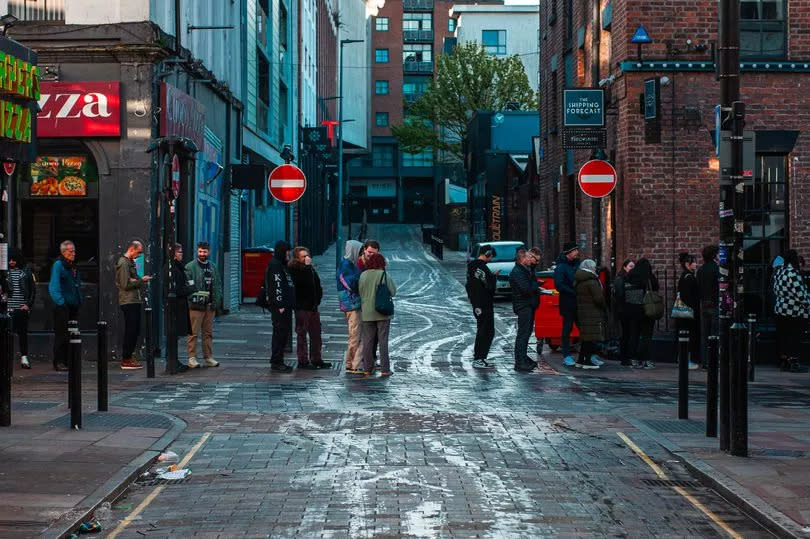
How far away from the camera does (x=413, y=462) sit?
10203 mm

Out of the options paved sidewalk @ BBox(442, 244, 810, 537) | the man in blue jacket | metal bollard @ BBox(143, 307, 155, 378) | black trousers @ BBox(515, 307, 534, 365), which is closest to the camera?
paved sidewalk @ BBox(442, 244, 810, 537)

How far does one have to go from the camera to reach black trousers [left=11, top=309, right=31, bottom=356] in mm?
17844

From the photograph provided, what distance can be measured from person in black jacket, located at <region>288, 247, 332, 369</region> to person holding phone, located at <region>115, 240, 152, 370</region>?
2027mm

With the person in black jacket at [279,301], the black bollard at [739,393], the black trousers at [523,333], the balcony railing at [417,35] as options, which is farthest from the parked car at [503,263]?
the balcony railing at [417,35]

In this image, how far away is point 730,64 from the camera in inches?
428

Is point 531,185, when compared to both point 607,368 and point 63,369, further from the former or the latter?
point 63,369

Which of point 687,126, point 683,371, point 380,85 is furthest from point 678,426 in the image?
point 380,85

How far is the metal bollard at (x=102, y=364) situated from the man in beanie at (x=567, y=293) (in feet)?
26.0

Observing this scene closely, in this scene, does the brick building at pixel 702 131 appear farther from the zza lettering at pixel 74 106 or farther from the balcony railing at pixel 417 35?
the balcony railing at pixel 417 35

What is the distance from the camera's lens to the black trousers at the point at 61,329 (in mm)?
17453

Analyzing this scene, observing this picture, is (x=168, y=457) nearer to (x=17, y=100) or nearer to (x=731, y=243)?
(x=17, y=100)

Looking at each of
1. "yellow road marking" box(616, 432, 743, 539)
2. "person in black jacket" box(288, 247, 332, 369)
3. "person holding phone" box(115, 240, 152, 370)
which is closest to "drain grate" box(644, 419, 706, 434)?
"yellow road marking" box(616, 432, 743, 539)

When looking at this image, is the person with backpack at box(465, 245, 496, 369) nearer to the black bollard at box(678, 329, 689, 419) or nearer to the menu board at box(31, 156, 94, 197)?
the black bollard at box(678, 329, 689, 419)

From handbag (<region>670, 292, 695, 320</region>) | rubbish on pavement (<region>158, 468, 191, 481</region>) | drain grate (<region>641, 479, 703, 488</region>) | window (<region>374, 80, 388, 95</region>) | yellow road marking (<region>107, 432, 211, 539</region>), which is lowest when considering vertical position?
drain grate (<region>641, 479, 703, 488</region>)
